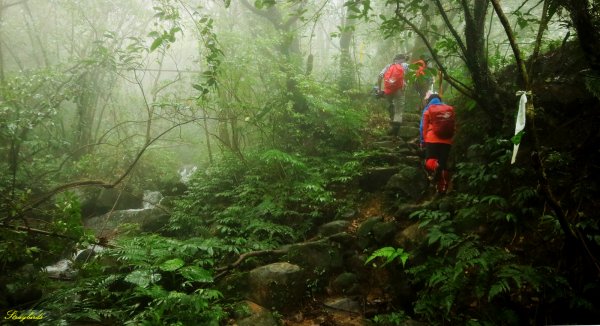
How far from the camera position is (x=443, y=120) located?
5.91 meters

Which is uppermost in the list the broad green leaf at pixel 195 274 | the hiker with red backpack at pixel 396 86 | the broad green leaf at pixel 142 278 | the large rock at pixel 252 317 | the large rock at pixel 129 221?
the hiker with red backpack at pixel 396 86

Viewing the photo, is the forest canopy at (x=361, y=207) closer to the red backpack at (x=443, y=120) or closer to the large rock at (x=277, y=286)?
the large rock at (x=277, y=286)

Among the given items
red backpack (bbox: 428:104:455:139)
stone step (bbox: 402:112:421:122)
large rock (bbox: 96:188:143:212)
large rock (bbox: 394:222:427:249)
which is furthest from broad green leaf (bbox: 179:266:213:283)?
large rock (bbox: 96:188:143:212)

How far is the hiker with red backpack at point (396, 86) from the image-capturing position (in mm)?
8703

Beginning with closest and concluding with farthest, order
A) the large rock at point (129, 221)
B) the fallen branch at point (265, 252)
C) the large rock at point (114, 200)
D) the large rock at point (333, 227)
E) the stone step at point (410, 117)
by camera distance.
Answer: the fallen branch at point (265, 252), the large rock at point (333, 227), the large rock at point (129, 221), the stone step at point (410, 117), the large rock at point (114, 200)

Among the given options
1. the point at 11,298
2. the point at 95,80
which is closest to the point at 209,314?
the point at 11,298

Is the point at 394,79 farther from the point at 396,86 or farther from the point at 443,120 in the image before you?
the point at 443,120

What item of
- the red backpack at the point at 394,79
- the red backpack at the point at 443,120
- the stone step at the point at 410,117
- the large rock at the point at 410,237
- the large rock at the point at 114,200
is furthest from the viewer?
the large rock at the point at 114,200

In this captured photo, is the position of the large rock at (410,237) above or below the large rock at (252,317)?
above

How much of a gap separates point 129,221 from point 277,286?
6828 millimetres

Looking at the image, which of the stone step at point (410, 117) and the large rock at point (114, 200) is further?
the large rock at point (114, 200)

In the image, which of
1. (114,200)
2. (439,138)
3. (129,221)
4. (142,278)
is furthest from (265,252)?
(114,200)

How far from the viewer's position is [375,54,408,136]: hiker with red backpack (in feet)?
28.6

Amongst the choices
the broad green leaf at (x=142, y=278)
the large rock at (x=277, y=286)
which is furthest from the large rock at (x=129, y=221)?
the large rock at (x=277, y=286)
